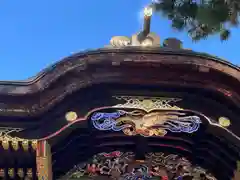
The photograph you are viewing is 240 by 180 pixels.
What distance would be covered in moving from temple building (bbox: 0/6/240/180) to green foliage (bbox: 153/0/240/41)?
1.45ft

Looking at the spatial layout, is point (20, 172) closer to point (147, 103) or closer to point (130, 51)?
point (147, 103)

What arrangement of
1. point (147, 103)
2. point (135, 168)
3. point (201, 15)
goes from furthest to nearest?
point (135, 168) → point (147, 103) → point (201, 15)

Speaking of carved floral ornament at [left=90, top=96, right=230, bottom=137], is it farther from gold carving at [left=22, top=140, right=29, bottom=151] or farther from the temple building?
gold carving at [left=22, top=140, right=29, bottom=151]

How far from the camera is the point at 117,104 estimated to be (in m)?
7.37

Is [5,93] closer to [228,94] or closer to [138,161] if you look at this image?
[138,161]

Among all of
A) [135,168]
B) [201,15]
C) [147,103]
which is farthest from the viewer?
[135,168]

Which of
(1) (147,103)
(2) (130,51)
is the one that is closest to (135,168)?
(1) (147,103)

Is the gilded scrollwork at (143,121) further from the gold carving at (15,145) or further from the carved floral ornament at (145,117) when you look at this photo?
the gold carving at (15,145)

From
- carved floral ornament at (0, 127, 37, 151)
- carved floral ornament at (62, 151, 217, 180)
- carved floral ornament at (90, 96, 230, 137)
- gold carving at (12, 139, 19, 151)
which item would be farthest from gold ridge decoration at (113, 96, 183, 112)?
gold carving at (12, 139, 19, 151)

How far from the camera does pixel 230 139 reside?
7281mm

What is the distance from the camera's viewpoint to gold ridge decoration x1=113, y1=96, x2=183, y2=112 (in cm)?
735

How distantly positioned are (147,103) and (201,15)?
1.42 m

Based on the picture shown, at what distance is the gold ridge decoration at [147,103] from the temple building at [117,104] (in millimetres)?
14

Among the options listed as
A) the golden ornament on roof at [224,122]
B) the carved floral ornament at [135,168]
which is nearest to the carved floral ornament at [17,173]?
the carved floral ornament at [135,168]
